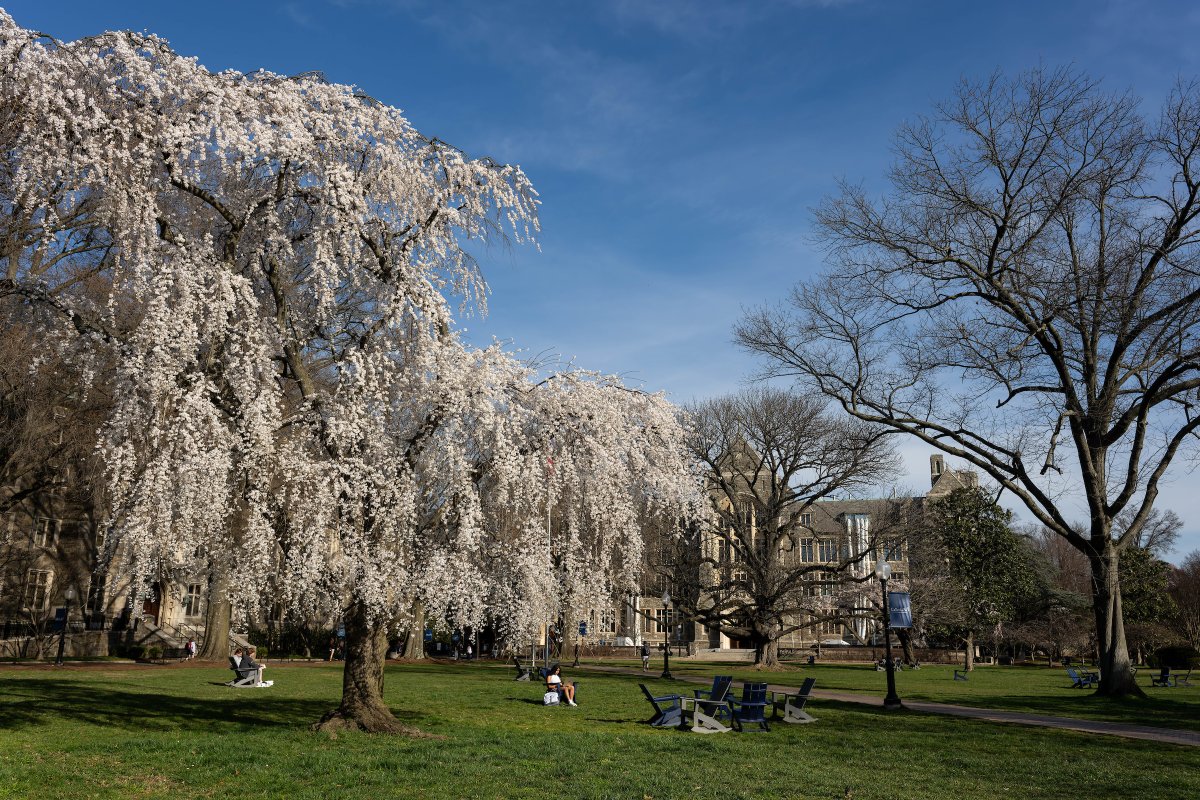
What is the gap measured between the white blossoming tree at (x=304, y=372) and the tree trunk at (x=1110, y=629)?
1556 cm

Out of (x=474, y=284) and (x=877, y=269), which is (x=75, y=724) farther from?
(x=877, y=269)

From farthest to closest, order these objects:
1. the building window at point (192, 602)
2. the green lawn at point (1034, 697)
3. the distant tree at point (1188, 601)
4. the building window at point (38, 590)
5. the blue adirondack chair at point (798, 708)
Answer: the distant tree at point (1188, 601), the building window at point (192, 602), the building window at point (38, 590), the green lawn at point (1034, 697), the blue adirondack chair at point (798, 708)

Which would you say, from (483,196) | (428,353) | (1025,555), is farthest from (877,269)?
(1025,555)

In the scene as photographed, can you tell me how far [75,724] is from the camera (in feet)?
46.8

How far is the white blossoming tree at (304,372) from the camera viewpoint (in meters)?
11.4

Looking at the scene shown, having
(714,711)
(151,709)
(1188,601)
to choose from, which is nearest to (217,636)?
(151,709)

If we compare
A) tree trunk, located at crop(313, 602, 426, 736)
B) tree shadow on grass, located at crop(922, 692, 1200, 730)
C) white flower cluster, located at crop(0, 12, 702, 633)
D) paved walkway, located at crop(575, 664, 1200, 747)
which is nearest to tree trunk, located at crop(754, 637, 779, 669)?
tree shadow on grass, located at crop(922, 692, 1200, 730)

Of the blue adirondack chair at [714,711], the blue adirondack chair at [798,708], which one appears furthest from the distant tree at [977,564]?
the blue adirondack chair at [714,711]

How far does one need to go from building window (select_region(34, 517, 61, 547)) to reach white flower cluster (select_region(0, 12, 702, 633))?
1274 inches

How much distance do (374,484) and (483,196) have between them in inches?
190

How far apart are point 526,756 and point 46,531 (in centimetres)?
3847

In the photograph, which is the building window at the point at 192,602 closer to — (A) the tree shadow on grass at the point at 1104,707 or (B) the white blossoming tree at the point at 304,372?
(B) the white blossoming tree at the point at 304,372

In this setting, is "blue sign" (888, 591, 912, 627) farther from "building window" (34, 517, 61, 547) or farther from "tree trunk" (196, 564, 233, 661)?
"building window" (34, 517, 61, 547)

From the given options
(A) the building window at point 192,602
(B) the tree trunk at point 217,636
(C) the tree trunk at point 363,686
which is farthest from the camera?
(A) the building window at point 192,602
